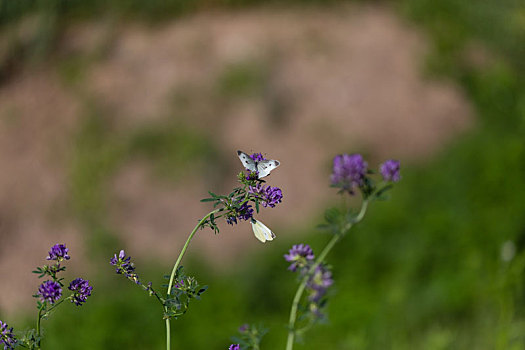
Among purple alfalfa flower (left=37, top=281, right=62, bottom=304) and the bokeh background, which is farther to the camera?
the bokeh background

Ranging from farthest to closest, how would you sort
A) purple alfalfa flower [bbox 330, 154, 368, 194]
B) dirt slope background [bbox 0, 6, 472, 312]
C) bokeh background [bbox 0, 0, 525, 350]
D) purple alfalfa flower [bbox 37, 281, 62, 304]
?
dirt slope background [bbox 0, 6, 472, 312], bokeh background [bbox 0, 0, 525, 350], purple alfalfa flower [bbox 330, 154, 368, 194], purple alfalfa flower [bbox 37, 281, 62, 304]

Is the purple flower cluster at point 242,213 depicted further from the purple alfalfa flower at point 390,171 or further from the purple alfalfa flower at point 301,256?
the purple alfalfa flower at point 390,171

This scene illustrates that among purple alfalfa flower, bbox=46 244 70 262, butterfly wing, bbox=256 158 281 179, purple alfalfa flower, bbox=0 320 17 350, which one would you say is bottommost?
purple alfalfa flower, bbox=0 320 17 350

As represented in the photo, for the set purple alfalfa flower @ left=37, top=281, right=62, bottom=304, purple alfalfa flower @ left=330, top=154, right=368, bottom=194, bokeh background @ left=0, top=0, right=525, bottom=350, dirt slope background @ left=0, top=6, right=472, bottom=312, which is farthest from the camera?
dirt slope background @ left=0, top=6, right=472, bottom=312

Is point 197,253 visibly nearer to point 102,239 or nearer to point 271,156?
point 102,239

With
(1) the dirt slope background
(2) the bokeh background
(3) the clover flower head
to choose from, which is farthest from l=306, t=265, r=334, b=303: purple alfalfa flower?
(1) the dirt slope background

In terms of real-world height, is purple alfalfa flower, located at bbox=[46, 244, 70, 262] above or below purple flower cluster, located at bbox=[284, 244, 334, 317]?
above

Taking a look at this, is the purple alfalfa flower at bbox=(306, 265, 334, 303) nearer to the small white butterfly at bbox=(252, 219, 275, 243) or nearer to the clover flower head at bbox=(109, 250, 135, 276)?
the small white butterfly at bbox=(252, 219, 275, 243)
